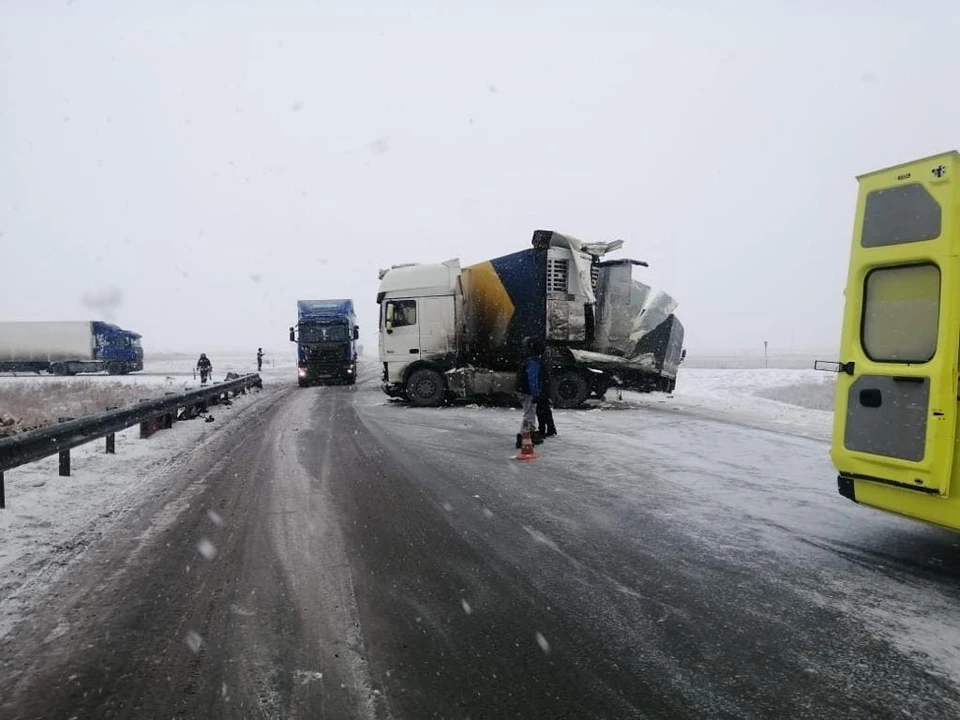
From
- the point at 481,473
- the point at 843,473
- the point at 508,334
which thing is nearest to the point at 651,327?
the point at 508,334

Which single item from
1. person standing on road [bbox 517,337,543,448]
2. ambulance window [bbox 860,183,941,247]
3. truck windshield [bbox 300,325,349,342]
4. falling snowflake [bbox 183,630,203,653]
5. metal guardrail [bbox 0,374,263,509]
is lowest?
falling snowflake [bbox 183,630,203,653]

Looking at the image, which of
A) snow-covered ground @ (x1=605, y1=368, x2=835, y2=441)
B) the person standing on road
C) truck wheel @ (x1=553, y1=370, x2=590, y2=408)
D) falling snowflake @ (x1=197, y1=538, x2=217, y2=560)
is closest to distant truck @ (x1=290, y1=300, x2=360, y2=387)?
snow-covered ground @ (x1=605, y1=368, x2=835, y2=441)

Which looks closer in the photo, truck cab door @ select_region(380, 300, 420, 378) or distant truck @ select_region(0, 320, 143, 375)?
truck cab door @ select_region(380, 300, 420, 378)

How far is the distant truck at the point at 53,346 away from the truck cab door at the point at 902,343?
42766mm

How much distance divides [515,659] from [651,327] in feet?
43.2

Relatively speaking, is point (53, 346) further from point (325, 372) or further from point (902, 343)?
point (902, 343)

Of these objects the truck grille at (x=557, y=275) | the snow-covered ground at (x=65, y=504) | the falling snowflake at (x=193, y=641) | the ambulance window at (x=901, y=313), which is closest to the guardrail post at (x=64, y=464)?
the snow-covered ground at (x=65, y=504)

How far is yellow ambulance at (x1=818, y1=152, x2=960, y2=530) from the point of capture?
3.87 meters

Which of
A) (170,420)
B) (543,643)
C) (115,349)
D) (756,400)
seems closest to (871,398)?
(543,643)

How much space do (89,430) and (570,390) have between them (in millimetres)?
10811

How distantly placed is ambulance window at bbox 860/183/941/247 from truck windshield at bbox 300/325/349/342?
71.8ft

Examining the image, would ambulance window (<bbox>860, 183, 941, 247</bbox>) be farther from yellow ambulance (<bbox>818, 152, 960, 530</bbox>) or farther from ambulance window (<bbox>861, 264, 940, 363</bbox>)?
ambulance window (<bbox>861, 264, 940, 363</bbox>)

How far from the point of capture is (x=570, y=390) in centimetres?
1529

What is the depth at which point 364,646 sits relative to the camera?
10.2ft
